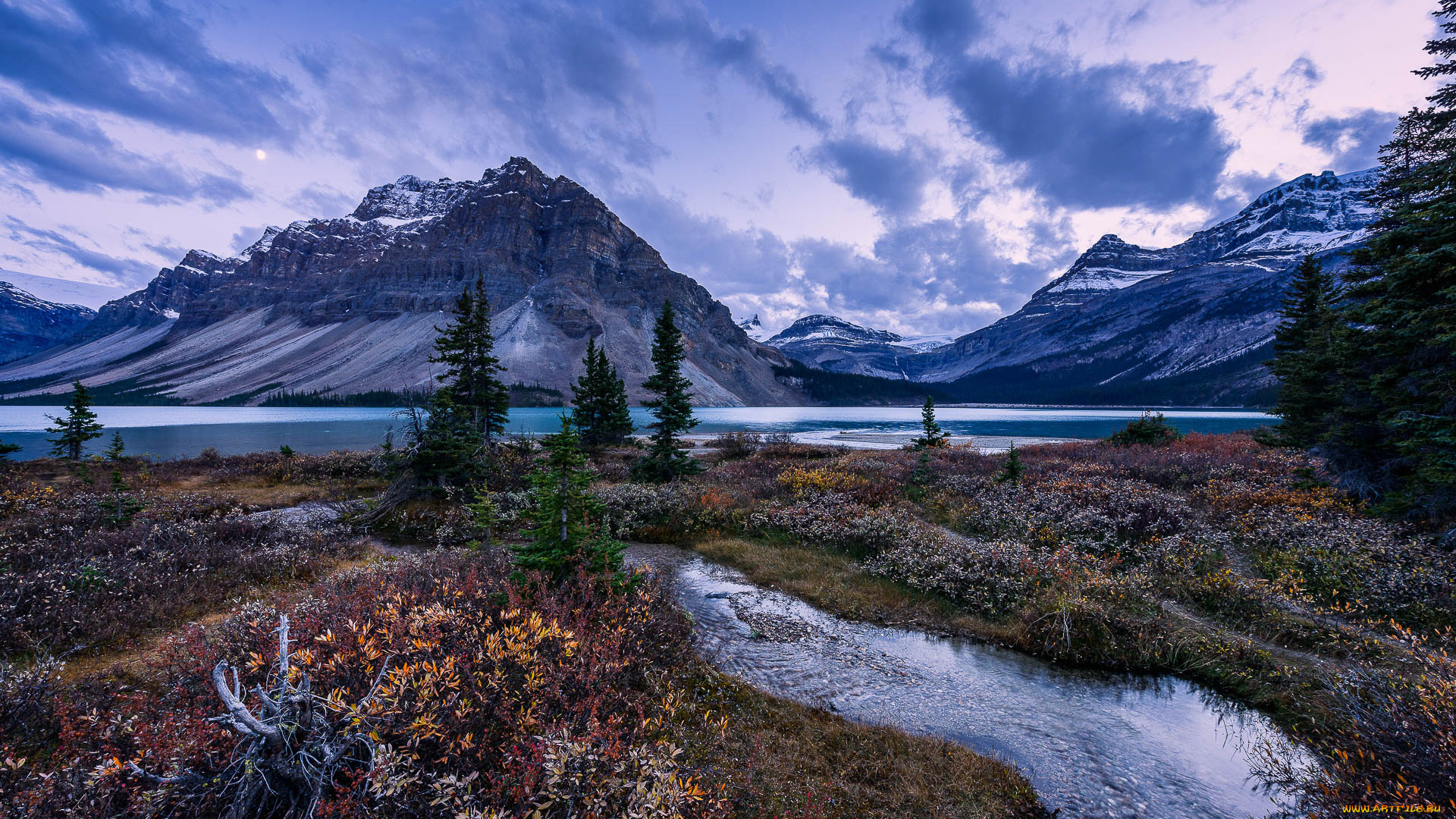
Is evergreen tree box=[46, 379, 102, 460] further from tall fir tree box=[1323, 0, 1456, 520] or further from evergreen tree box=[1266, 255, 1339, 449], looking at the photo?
evergreen tree box=[1266, 255, 1339, 449]

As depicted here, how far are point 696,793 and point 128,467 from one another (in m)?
39.5

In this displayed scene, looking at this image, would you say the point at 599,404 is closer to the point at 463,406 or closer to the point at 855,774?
the point at 463,406

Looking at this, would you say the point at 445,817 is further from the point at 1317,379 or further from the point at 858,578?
the point at 1317,379

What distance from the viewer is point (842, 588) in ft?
42.7

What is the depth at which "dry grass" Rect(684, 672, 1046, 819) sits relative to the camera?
575 centimetres

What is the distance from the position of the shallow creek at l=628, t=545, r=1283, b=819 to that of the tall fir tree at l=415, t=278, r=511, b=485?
47.9ft

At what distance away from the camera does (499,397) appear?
84.4 ft

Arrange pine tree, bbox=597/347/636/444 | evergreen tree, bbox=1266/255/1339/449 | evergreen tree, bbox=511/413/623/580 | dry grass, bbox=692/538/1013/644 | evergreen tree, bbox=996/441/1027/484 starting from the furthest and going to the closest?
pine tree, bbox=597/347/636/444 → evergreen tree, bbox=996/441/1027/484 → evergreen tree, bbox=1266/255/1339/449 → dry grass, bbox=692/538/1013/644 → evergreen tree, bbox=511/413/623/580

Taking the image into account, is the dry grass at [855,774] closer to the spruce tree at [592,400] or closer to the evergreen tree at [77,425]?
the spruce tree at [592,400]

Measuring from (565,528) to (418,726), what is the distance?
4790 mm

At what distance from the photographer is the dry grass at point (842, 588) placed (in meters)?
11.1

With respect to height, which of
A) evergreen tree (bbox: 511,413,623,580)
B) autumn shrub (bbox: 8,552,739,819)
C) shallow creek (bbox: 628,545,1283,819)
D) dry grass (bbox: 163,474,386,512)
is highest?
evergreen tree (bbox: 511,413,623,580)

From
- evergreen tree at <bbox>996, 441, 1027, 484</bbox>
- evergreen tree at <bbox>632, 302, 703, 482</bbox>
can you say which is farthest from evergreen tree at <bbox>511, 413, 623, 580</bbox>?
evergreen tree at <bbox>996, 441, 1027, 484</bbox>

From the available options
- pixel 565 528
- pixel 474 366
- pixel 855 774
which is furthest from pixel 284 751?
pixel 474 366
